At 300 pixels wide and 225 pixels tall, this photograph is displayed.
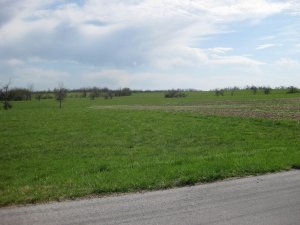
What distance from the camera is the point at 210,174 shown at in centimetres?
900

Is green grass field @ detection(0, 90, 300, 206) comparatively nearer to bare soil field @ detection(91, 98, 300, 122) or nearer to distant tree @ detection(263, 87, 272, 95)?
bare soil field @ detection(91, 98, 300, 122)

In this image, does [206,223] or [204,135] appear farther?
[204,135]

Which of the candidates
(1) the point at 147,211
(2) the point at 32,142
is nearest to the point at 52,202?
(1) the point at 147,211

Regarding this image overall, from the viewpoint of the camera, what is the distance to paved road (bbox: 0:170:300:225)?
19.3 feet

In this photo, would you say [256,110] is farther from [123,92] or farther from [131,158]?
[123,92]

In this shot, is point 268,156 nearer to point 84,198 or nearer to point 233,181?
point 233,181

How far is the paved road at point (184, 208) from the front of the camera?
5.88 meters

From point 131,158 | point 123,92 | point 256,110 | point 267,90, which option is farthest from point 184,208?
point 123,92

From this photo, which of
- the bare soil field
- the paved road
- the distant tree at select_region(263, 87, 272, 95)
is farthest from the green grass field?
the distant tree at select_region(263, 87, 272, 95)

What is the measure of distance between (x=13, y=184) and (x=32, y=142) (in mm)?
10528

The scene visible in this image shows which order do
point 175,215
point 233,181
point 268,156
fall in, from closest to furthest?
point 175,215 → point 233,181 → point 268,156

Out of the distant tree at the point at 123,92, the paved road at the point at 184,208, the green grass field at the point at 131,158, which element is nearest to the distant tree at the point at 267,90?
the distant tree at the point at 123,92

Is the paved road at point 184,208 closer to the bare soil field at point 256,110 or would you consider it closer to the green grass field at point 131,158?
the green grass field at point 131,158

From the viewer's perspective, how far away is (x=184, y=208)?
6.48 meters
